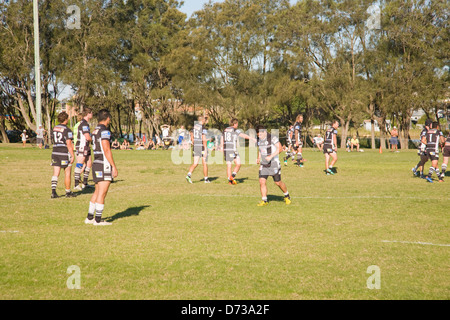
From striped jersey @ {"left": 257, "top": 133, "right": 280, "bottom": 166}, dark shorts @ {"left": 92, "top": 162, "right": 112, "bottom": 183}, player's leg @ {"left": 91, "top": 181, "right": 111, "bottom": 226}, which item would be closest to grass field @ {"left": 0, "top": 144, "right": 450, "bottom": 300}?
player's leg @ {"left": 91, "top": 181, "right": 111, "bottom": 226}

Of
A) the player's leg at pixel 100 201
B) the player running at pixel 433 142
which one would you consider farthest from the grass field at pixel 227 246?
the player running at pixel 433 142

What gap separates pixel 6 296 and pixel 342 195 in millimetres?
10105

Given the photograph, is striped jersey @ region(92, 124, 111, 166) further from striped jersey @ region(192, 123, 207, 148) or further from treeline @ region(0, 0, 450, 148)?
treeline @ region(0, 0, 450, 148)

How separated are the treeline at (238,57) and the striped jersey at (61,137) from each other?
129 feet

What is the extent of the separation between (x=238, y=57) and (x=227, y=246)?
154 ft

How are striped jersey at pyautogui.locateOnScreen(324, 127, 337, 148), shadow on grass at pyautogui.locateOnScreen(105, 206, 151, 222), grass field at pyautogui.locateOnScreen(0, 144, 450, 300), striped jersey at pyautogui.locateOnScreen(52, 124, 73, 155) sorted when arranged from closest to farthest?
1. grass field at pyautogui.locateOnScreen(0, 144, 450, 300)
2. shadow on grass at pyautogui.locateOnScreen(105, 206, 151, 222)
3. striped jersey at pyautogui.locateOnScreen(52, 124, 73, 155)
4. striped jersey at pyautogui.locateOnScreen(324, 127, 337, 148)

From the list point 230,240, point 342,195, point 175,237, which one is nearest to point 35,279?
point 175,237

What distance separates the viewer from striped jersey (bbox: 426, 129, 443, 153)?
16656 millimetres

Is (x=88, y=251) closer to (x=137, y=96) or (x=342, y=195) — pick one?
(x=342, y=195)

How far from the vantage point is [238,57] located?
52.2 meters

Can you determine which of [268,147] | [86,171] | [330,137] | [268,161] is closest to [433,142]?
[330,137]

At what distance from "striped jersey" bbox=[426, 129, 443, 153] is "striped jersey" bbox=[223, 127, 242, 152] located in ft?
24.0

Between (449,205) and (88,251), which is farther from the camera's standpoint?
(449,205)

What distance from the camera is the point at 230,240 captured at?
7684 mm
